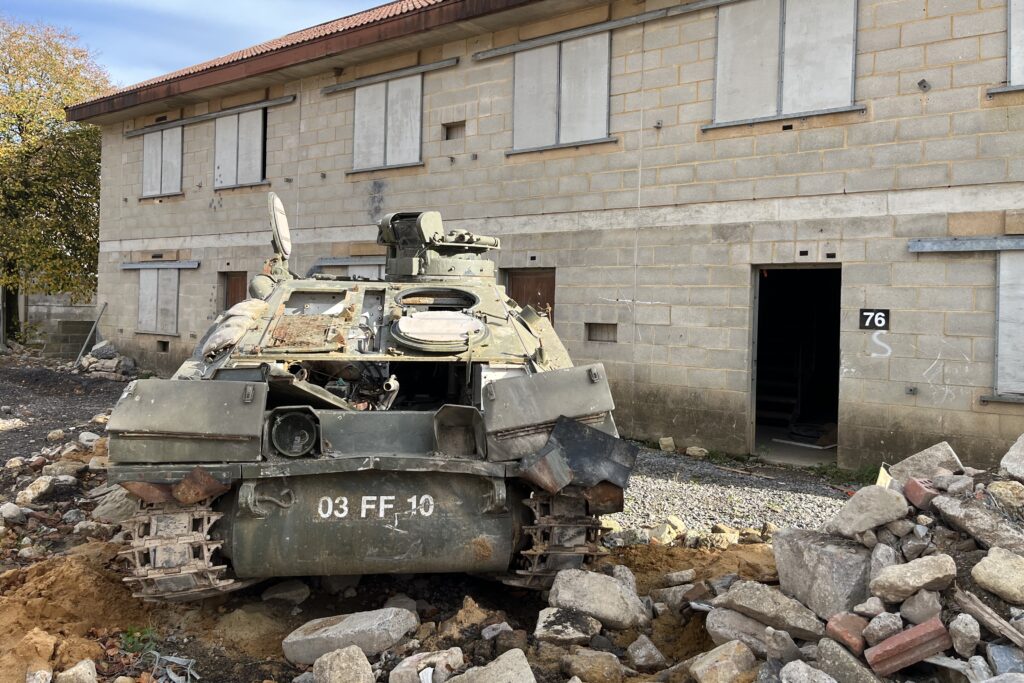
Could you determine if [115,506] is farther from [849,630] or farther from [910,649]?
[910,649]

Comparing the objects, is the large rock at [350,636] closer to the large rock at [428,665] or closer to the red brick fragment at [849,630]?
the large rock at [428,665]

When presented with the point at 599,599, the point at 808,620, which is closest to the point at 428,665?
the point at 599,599

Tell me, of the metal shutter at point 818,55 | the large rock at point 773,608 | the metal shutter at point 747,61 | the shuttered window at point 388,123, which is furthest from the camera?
the shuttered window at point 388,123

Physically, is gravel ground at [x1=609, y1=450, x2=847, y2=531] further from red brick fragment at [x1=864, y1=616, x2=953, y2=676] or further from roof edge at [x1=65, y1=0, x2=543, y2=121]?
roof edge at [x1=65, y1=0, x2=543, y2=121]

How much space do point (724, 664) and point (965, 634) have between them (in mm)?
919

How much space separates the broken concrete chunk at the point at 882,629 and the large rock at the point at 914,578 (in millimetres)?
150

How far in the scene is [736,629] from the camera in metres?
3.92

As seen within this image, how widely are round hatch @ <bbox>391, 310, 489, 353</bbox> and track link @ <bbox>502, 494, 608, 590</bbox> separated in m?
1.25

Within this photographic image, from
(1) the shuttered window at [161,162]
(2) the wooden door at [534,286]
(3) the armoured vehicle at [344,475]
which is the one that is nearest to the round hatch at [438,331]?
(3) the armoured vehicle at [344,475]

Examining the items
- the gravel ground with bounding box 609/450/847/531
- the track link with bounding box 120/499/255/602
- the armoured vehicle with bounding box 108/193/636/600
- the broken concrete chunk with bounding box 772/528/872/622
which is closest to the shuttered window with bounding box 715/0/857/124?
the gravel ground with bounding box 609/450/847/531

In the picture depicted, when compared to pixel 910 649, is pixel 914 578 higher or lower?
higher

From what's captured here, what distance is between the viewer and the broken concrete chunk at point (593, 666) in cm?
376

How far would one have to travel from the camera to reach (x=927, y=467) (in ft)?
15.7

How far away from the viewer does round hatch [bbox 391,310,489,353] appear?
5.34 metres
